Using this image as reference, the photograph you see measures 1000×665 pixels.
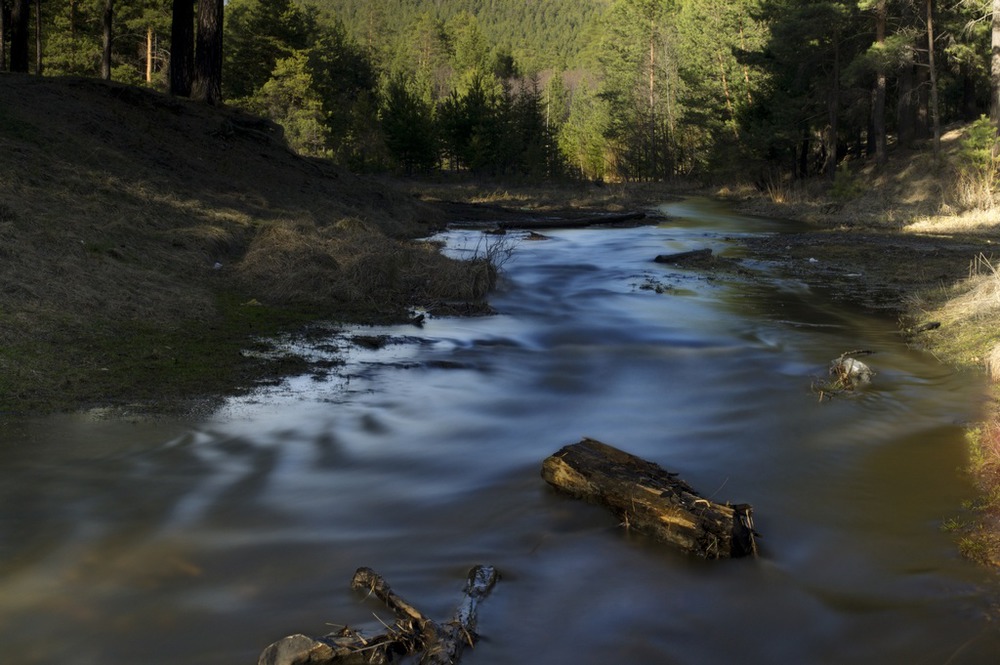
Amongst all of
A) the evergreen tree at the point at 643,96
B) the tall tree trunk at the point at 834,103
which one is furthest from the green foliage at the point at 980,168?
the evergreen tree at the point at 643,96

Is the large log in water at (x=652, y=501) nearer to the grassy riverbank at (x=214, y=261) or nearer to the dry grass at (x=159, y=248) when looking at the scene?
the grassy riverbank at (x=214, y=261)

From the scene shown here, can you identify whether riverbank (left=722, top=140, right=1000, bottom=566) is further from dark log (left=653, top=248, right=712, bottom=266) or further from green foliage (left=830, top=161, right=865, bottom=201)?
dark log (left=653, top=248, right=712, bottom=266)

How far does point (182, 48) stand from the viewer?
71.5 feet

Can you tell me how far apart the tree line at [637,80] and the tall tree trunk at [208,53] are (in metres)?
0.04

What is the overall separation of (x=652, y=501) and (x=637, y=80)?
8082 cm

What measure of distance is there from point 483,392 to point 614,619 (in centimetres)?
488

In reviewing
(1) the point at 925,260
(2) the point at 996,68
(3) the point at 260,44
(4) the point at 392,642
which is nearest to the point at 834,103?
(2) the point at 996,68

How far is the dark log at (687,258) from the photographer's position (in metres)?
20.0

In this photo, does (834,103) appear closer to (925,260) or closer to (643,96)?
(925,260)

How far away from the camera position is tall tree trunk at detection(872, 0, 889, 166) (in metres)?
32.5

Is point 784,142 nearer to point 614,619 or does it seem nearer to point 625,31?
point 614,619

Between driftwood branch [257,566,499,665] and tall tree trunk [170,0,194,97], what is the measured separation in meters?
19.8

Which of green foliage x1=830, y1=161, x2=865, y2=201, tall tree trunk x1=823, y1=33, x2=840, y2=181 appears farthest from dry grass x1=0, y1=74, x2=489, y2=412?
tall tree trunk x1=823, y1=33, x2=840, y2=181

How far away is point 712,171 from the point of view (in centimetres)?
5878
